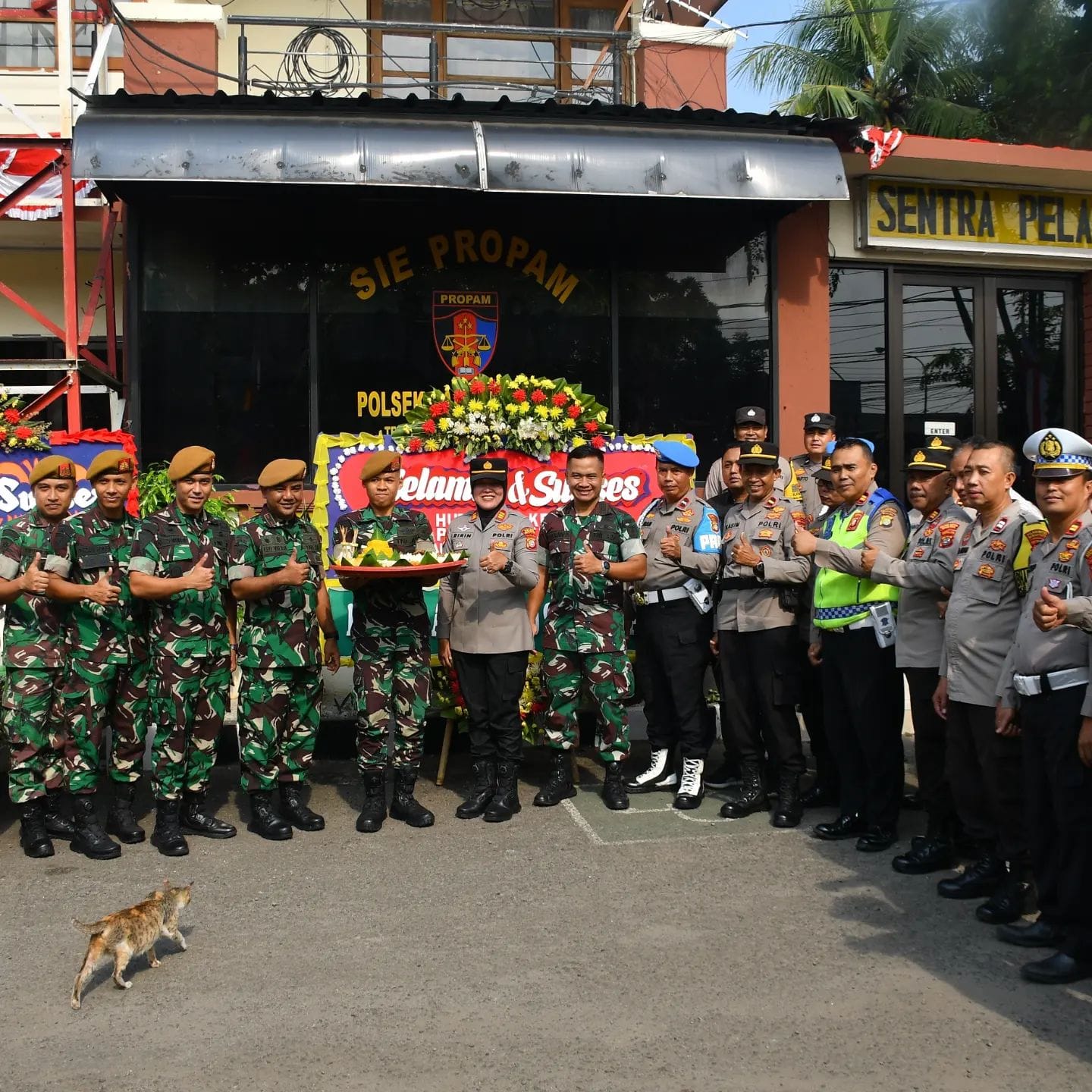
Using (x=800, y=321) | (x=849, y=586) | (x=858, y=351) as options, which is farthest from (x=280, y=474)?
(x=858, y=351)

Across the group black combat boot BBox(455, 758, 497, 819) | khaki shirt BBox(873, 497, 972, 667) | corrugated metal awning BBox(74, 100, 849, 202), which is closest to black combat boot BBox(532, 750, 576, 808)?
black combat boot BBox(455, 758, 497, 819)

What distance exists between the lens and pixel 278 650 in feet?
19.6

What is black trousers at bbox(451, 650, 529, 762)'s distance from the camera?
6355 mm

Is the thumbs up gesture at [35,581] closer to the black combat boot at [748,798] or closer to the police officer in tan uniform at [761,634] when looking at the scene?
the police officer in tan uniform at [761,634]

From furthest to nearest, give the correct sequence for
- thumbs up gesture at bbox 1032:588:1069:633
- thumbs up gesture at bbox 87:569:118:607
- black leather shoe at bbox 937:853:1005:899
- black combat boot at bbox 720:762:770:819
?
1. black combat boot at bbox 720:762:770:819
2. thumbs up gesture at bbox 87:569:118:607
3. black leather shoe at bbox 937:853:1005:899
4. thumbs up gesture at bbox 1032:588:1069:633

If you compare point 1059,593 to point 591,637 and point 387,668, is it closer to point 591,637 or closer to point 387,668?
point 591,637

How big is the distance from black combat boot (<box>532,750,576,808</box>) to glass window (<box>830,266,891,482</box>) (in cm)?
505

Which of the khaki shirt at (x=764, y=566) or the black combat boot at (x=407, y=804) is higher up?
the khaki shirt at (x=764, y=566)

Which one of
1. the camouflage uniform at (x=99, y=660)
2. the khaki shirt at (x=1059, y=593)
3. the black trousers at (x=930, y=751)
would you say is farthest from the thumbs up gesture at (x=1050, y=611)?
the camouflage uniform at (x=99, y=660)

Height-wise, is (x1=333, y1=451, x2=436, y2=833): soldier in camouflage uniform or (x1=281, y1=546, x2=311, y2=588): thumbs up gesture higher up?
(x1=281, y1=546, x2=311, y2=588): thumbs up gesture

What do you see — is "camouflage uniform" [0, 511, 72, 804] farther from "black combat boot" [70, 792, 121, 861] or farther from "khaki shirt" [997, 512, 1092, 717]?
"khaki shirt" [997, 512, 1092, 717]

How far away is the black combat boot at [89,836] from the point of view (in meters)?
5.64

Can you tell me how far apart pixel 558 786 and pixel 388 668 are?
4.04 ft

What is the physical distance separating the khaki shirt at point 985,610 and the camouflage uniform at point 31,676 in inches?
168
